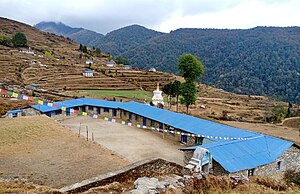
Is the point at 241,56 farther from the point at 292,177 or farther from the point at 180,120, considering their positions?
the point at 292,177

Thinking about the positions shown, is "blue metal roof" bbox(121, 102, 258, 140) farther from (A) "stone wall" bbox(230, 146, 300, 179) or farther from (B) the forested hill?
(B) the forested hill

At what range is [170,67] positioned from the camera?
13450 cm

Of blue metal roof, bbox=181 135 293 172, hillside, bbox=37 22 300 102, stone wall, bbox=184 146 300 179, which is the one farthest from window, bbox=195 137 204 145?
hillside, bbox=37 22 300 102

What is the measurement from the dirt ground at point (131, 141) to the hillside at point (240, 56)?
75096mm

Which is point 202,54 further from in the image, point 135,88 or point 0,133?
point 0,133

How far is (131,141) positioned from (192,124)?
4290 mm

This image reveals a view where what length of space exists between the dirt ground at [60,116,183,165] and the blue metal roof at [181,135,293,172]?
12.1 feet

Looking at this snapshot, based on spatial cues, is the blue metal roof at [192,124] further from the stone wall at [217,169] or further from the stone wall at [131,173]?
the stone wall at [131,173]

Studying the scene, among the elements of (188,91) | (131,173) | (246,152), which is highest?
(188,91)

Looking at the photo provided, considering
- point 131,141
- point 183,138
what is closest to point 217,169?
point 183,138

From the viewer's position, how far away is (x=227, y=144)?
14.9 m

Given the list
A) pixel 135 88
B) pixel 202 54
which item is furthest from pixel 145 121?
pixel 202 54

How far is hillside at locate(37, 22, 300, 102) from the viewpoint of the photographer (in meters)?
107

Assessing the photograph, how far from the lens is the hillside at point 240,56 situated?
107062mm
